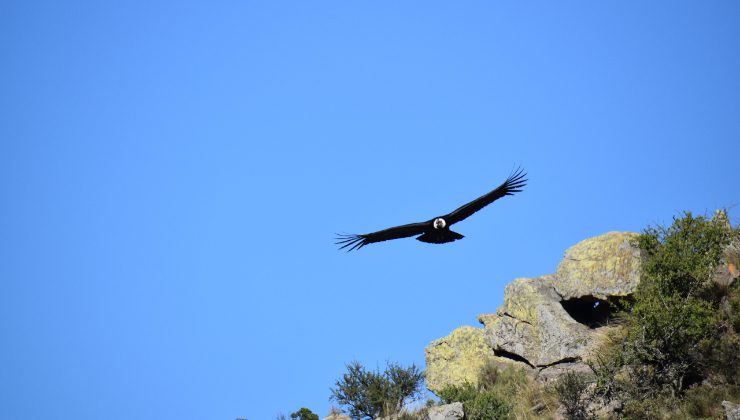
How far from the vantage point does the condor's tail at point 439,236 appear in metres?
20.8

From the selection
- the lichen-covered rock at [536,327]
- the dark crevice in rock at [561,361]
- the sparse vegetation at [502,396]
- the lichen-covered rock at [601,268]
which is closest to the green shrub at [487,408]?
the sparse vegetation at [502,396]

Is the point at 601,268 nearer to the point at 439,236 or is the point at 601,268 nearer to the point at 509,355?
the point at 509,355

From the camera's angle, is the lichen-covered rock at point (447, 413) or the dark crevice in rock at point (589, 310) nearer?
the lichen-covered rock at point (447, 413)

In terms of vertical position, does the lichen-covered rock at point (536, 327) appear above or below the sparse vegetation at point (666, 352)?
above

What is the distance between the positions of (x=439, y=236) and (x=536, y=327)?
615cm

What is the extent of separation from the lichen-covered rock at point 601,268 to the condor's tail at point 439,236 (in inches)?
232

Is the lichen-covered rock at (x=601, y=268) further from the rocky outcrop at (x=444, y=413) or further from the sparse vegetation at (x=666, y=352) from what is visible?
the rocky outcrop at (x=444, y=413)

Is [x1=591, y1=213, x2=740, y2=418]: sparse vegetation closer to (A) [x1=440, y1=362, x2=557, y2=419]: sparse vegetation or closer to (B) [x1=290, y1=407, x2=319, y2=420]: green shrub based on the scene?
(A) [x1=440, y1=362, x2=557, y2=419]: sparse vegetation

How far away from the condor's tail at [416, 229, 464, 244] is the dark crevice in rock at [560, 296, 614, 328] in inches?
245

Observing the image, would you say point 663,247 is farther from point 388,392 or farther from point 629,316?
point 388,392

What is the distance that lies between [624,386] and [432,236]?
18.6 feet

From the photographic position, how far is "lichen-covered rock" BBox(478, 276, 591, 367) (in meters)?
24.2

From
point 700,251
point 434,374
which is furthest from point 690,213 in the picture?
point 434,374

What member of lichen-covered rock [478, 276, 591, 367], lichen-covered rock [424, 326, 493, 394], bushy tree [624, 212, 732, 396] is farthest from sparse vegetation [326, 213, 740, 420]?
lichen-covered rock [424, 326, 493, 394]
